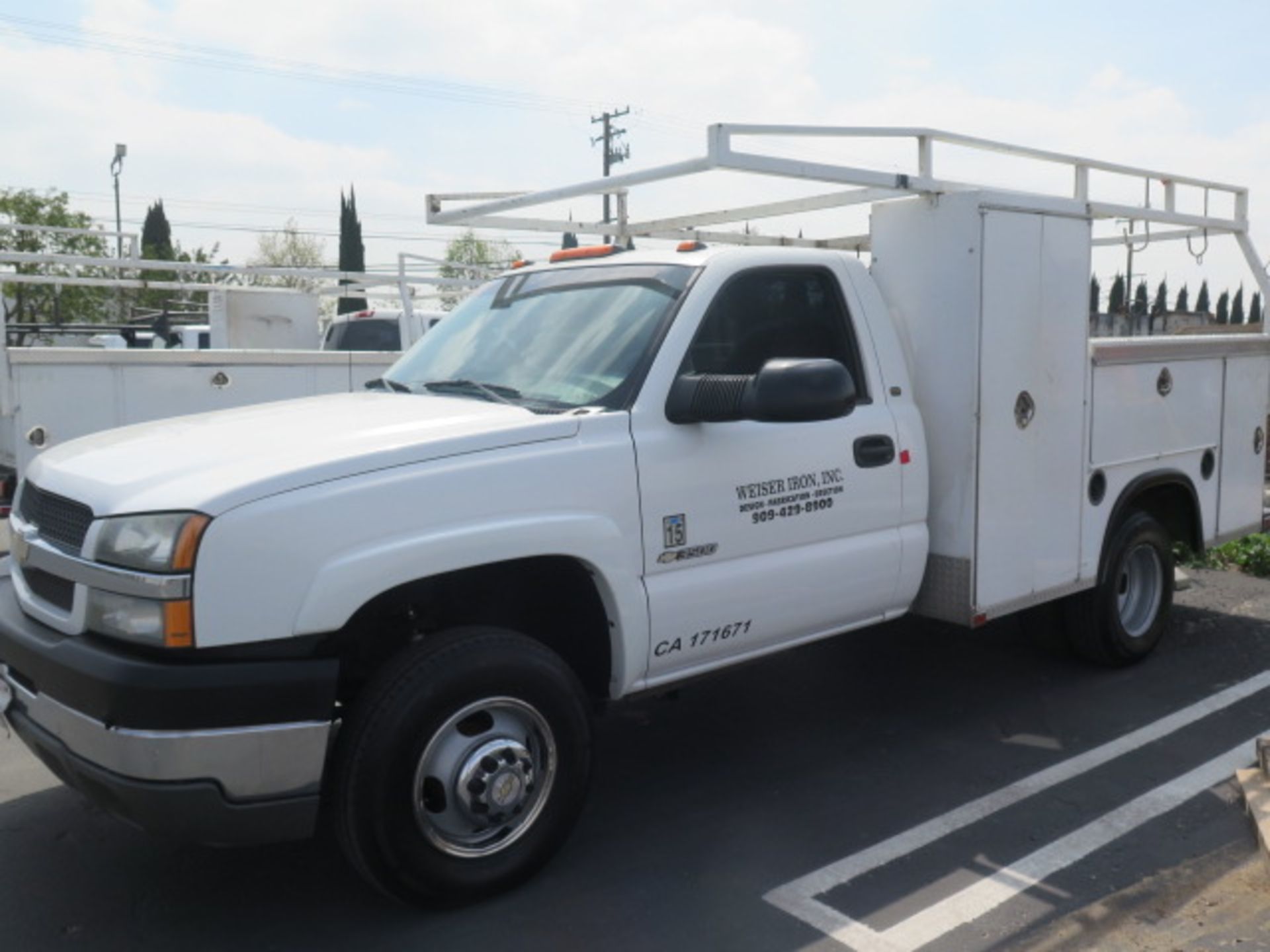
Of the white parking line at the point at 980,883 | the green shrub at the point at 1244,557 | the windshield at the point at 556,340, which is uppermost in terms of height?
the windshield at the point at 556,340

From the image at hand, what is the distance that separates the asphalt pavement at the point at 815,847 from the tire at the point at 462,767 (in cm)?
17

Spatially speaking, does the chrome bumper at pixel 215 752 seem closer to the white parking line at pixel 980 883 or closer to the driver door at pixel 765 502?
the driver door at pixel 765 502

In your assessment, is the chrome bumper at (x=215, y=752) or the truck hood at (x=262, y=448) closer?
the chrome bumper at (x=215, y=752)

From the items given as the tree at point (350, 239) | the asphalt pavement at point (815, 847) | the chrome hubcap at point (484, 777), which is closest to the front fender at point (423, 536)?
the chrome hubcap at point (484, 777)

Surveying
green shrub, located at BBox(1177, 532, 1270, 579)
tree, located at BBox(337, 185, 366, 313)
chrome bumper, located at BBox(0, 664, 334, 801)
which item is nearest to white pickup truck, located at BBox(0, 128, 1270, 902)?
chrome bumper, located at BBox(0, 664, 334, 801)

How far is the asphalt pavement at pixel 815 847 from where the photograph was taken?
3428 millimetres

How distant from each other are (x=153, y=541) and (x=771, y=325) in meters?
2.36

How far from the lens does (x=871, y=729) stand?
16.9 ft

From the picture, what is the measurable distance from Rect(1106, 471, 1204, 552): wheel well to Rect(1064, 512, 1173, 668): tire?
0.31 feet

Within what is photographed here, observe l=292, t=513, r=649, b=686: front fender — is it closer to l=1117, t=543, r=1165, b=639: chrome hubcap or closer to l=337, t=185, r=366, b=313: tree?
l=1117, t=543, r=1165, b=639: chrome hubcap

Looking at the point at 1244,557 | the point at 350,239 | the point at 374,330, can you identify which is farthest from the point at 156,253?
the point at 1244,557

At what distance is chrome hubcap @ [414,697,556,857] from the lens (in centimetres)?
338

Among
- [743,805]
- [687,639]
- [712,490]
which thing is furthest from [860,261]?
[743,805]

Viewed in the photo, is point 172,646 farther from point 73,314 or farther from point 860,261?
point 73,314
